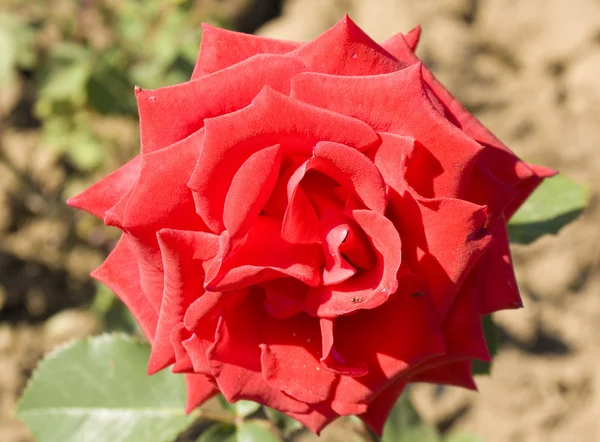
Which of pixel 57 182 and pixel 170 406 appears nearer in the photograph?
pixel 170 406

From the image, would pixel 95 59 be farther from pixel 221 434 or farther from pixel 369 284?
pixel 369 284

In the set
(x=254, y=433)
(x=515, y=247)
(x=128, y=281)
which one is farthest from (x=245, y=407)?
(x=515, y=247)

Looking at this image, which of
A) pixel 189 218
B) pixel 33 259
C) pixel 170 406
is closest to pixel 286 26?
pixel 33 259

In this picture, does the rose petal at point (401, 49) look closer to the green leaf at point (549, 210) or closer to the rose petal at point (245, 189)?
the rose petal at point (245, 189)

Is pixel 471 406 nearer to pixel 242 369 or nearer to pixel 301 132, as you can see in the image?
pixel 242 369

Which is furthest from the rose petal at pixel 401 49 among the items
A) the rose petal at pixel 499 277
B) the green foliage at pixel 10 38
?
the green foliage at pixel 10 38

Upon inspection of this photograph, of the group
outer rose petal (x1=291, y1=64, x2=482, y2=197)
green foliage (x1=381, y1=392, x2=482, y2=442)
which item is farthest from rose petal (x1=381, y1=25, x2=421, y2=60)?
green foliage (x1=381, y1=392, x2=482, y2=442)

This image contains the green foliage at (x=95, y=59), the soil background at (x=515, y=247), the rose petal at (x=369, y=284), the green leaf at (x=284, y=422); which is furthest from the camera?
the green foliage at (x=95, y=59)

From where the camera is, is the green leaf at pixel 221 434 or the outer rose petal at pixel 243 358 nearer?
the outer rose petal at pixel 243 358

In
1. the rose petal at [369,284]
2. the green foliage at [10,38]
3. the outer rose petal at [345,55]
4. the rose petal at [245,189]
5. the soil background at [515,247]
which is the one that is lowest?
the soil background at [515,247]
